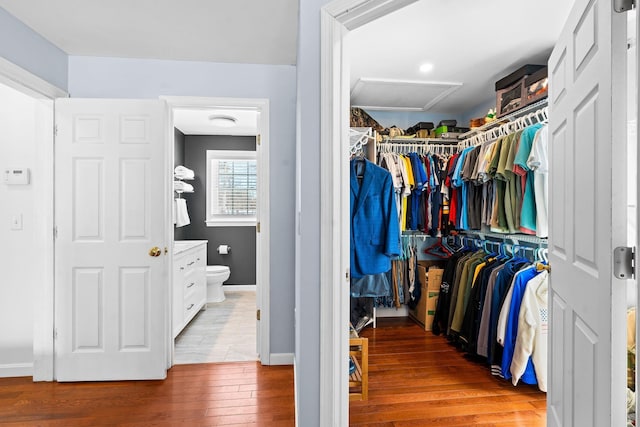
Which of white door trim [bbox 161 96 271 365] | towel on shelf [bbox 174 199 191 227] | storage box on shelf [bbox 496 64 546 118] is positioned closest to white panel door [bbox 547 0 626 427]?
storage box on shelf [bbox 496 64 546 118]

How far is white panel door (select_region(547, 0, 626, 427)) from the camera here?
0.93 metres

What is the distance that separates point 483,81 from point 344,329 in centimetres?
276

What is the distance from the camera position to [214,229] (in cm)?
515

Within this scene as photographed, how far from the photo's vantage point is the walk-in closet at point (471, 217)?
1.49m

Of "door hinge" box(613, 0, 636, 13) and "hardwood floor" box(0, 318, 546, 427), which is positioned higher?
"door hinge" box(613, 0, 636, 13)

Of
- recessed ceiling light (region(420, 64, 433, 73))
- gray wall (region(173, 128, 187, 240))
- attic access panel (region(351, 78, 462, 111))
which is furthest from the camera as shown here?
gray wall (region(173, 128, 187, 240))

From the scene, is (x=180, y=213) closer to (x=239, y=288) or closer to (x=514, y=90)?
(x=239, y=288)

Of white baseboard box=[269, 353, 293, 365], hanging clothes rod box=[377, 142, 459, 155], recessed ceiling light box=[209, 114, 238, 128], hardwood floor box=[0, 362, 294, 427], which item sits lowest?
hardwood floor box=[0, 362, 294, 427]

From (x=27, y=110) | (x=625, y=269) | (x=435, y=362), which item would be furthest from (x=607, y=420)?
(x=27, y=110)

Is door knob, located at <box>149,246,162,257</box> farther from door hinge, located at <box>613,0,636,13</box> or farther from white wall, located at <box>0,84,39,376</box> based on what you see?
door hinge, located at <box>613,0,636,13</box>

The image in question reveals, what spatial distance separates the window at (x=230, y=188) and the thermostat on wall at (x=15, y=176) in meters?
2.73

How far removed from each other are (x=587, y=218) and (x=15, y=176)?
3340 mm

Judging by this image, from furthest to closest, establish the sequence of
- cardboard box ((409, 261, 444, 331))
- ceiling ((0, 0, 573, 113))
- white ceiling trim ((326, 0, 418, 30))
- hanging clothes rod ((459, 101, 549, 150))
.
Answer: cardboard box ((409, 261, 444, 331)) < hanging clothes rod ((459, 101, 549, 150)) < ceiling ((0, 0, 573, 113)) < white ceiling trim ((326, 0, 418, 30))

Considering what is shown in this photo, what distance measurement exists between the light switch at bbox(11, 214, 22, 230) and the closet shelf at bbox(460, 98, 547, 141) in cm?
383
